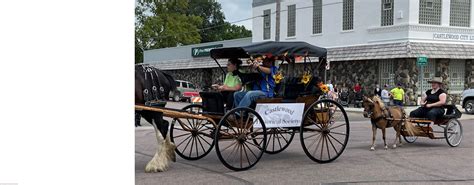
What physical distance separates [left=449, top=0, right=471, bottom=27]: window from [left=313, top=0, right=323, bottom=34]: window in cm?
825

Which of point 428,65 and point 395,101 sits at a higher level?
point 428,65

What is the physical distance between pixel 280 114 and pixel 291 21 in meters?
29.0

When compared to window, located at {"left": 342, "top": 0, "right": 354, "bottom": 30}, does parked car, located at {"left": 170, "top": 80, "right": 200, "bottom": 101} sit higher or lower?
lower

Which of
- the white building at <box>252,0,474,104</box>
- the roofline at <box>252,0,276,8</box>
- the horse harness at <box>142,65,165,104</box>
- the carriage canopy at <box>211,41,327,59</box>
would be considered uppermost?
the roofline at <box>252,0,276,8</box>

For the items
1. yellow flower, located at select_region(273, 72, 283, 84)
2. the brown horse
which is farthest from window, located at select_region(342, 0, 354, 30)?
yellow flower, located at select_region(273, 72, 283, 84)

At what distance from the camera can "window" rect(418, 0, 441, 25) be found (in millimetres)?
29859

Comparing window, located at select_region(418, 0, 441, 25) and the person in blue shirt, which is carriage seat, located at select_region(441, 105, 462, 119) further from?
window, located at select_region(418, 0, 441, 25)

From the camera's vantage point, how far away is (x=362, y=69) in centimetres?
3153

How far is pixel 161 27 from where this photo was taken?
210 feet

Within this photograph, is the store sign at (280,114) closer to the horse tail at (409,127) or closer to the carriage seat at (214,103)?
the carriage seat at (214,103)

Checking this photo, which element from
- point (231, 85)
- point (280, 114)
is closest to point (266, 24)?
point (231, 85)
